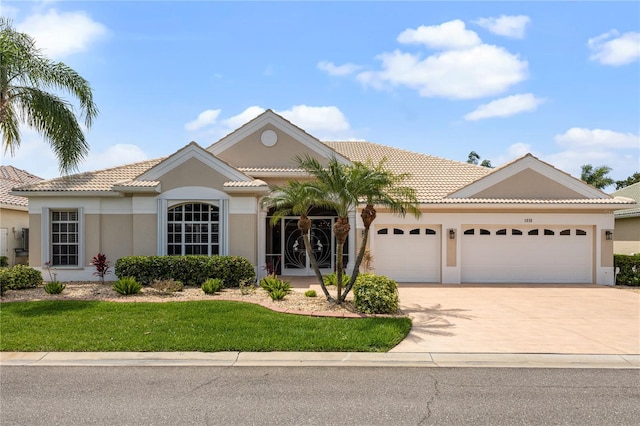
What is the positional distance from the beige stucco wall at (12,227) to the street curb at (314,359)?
608 inches

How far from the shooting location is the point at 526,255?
16.8 metres

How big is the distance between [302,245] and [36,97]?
10638 mm

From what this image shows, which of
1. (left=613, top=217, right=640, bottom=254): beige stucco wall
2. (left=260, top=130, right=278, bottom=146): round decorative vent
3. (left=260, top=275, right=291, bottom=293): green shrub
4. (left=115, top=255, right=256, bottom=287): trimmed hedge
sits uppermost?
(left=260, top=130, right=278, bottom=146): round decorative vent

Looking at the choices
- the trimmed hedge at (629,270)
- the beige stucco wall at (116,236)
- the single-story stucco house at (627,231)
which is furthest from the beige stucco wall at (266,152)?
the single-story stucco house at (627,231)

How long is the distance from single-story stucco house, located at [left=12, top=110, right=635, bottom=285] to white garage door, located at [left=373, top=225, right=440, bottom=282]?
0.13ft

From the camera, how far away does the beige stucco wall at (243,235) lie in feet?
49.6

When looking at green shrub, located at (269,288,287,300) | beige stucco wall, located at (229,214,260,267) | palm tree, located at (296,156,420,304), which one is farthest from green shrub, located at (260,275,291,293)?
beige stucco wall, located at (229,214,260,267)

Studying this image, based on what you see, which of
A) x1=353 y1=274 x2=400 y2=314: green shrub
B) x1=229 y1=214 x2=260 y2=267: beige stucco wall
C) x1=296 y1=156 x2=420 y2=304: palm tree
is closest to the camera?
x1=353 y1=274 x2=400 y2=314: green shrub

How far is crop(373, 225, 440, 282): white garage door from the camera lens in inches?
663

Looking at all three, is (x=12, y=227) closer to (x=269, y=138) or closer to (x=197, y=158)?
(x=197, y=158)

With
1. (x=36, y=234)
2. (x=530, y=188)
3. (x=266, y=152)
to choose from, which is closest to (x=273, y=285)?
(x=266, y=152)

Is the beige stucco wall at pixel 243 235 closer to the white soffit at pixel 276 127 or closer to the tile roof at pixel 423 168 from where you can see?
the white soffit at pixel 276 127

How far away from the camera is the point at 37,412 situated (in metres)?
5.42

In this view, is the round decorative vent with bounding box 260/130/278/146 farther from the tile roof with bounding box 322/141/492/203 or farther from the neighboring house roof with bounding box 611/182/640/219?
the neighboring house roof with bounding box 611/182/640/219
